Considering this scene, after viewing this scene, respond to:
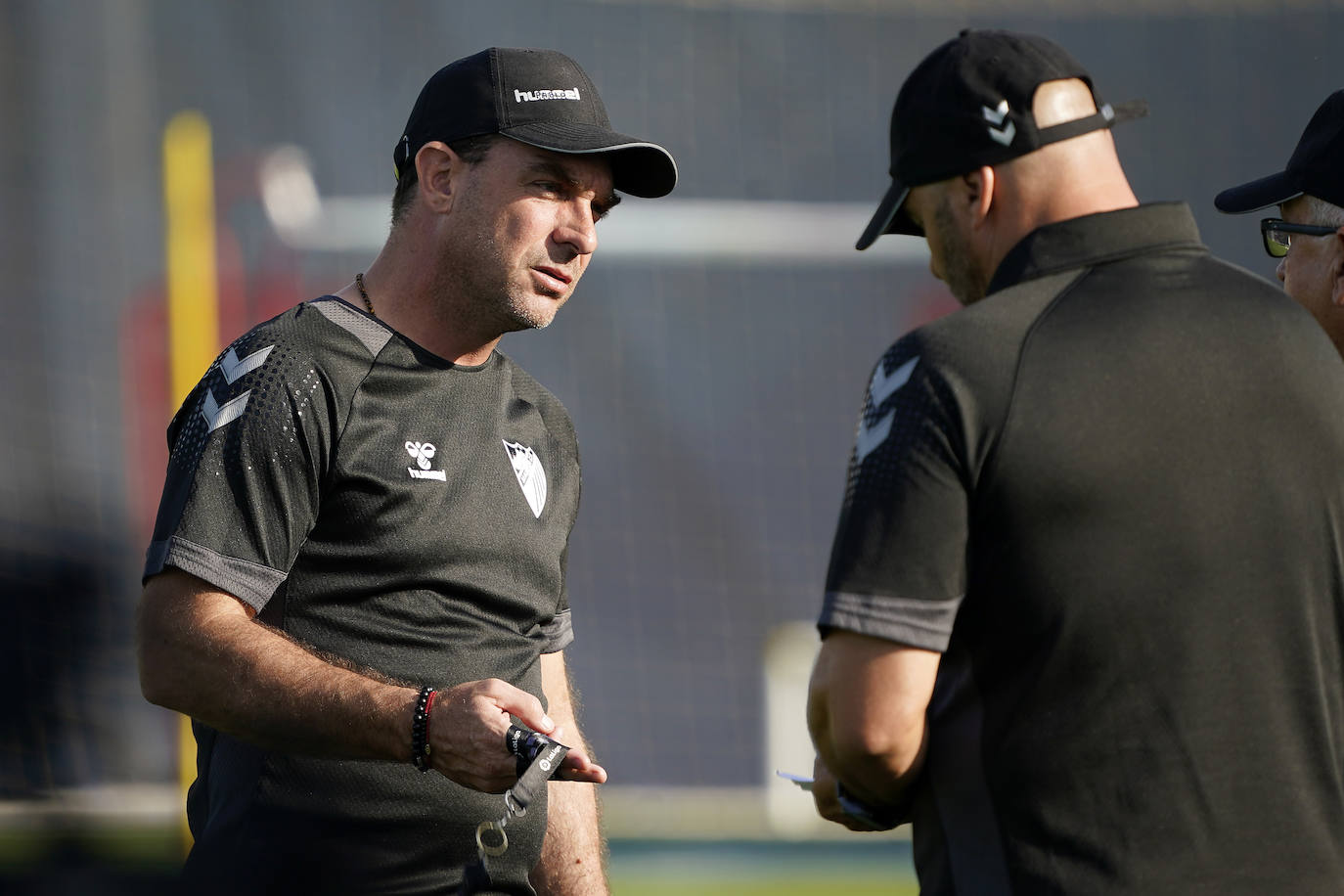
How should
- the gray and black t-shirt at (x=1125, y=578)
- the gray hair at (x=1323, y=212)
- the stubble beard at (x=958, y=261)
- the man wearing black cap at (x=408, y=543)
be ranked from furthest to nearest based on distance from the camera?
1. the gray hair at (x=1323, y=212)
2. the man wearing black cap at (x=408, y=543)
3. the stubble beard at (x=958, y=261)
4. the gray and black t-shirt at (x=1125, y=578)

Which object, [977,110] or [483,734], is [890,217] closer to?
[977,110]

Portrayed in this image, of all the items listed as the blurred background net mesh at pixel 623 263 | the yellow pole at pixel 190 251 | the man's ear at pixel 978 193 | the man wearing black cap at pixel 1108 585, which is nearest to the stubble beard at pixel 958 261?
the man's ear at pixel 978 193

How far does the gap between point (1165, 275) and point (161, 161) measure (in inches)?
215

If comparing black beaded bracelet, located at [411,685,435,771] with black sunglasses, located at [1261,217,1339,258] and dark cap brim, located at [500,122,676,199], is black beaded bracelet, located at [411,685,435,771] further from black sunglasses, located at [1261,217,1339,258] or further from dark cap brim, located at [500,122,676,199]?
black sunglasses, located at [1261,217,1339,258]

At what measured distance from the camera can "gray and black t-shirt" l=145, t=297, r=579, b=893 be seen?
207 cm

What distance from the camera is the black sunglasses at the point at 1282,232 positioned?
7.76ft

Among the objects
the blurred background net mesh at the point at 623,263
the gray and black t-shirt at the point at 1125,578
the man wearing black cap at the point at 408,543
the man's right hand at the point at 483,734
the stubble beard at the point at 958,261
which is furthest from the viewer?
the blurred background net mesh at the point at 623,263

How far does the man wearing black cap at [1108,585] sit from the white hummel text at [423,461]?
0.86m

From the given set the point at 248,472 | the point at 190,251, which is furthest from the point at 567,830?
the point at 190,251

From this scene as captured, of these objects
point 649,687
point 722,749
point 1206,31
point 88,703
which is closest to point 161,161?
point 88,703

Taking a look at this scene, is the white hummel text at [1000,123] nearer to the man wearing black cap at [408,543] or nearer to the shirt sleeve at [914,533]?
the shirt sleeve at [914,533]

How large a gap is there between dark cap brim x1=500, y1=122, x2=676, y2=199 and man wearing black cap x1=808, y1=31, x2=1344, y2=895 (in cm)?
94

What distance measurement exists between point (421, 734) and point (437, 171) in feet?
3.39

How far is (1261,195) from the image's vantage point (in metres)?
2.49
